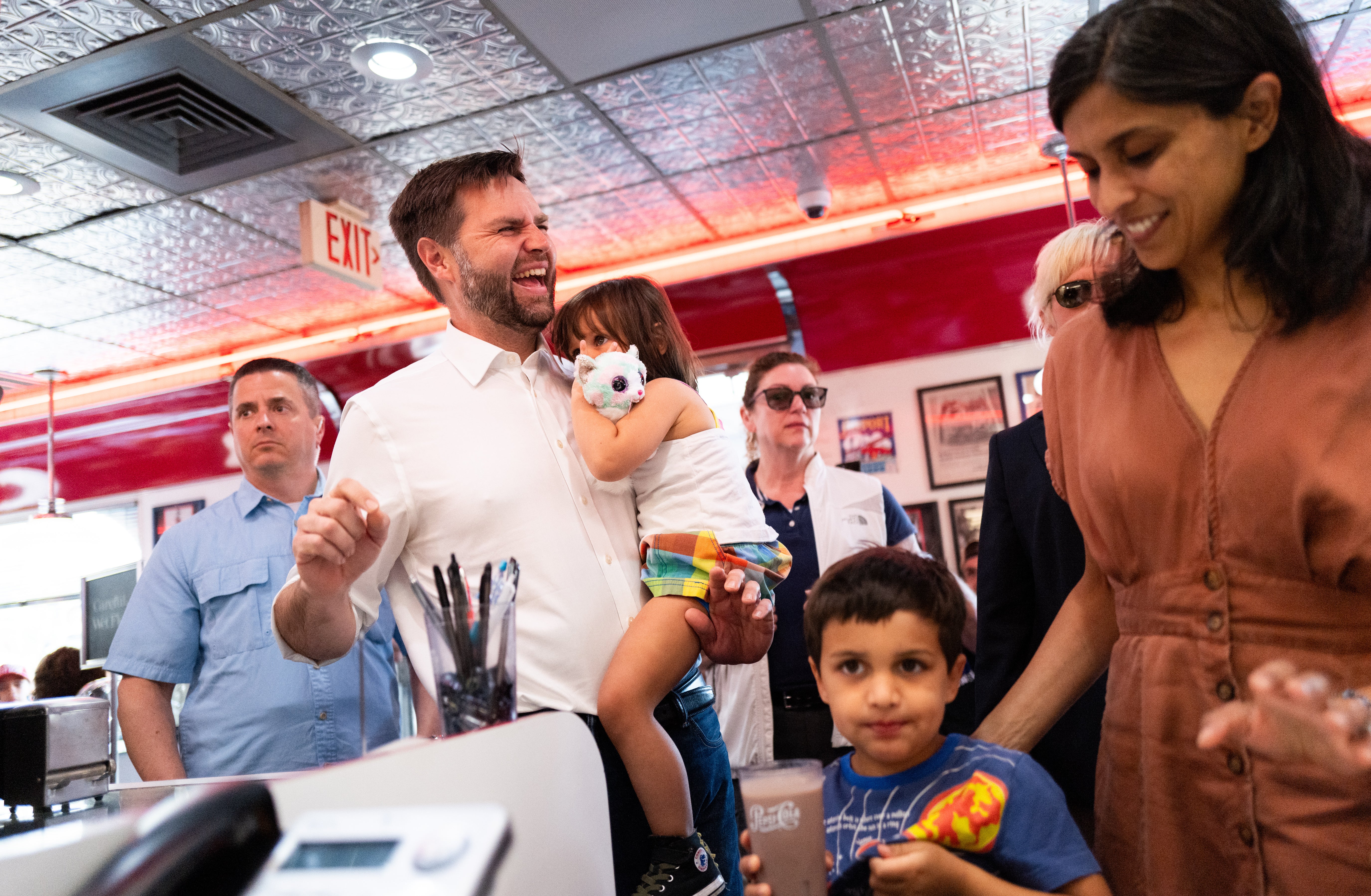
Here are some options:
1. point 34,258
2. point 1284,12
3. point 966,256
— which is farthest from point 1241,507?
point 34,258

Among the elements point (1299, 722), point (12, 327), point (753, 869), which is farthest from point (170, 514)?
point (1299, 722)

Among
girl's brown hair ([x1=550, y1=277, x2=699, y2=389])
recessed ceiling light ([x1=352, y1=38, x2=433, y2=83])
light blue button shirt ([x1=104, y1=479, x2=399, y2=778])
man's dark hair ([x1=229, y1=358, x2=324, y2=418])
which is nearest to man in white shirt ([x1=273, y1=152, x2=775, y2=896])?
girl's brown hair ([x1=550, y1=277, x2=699, y2=389])

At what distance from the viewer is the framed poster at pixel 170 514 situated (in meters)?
6.58

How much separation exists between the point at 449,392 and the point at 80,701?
1018mm

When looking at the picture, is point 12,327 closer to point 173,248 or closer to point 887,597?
point 173,248

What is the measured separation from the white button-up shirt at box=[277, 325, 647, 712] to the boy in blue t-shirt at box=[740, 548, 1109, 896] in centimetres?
47

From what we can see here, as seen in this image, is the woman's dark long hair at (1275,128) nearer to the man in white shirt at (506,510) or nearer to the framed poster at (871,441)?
the man in white shirt at (506,510)

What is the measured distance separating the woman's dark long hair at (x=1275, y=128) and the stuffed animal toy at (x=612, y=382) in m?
1.02

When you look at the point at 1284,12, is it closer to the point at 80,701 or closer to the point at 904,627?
the point at 904,627

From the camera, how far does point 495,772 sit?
0.76m

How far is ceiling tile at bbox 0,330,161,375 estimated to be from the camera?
264 inches

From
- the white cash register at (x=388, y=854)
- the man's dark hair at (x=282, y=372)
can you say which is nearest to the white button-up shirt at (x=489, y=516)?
the white cash register at (x=388, y=854)

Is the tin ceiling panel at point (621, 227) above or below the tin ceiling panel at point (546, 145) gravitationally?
below

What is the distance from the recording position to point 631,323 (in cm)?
227
